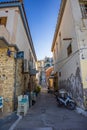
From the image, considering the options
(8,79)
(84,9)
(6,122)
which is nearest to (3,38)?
(8,79)

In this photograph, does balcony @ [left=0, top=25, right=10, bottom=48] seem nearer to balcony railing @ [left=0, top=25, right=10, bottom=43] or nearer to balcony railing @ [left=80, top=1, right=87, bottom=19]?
balcony railing @ [left=0, top=25, right=10, bottom=43]

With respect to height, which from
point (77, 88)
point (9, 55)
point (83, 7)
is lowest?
point (77, 88)

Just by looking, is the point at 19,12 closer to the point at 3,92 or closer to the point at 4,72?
the point at 4,72

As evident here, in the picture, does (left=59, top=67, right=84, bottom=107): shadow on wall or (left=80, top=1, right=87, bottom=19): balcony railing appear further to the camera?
(left=80, top=1, right=87, bottom=19): balcony railing

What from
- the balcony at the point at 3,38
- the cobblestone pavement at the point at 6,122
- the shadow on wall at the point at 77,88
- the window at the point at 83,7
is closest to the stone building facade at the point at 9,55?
the balcony at the point at 3,38

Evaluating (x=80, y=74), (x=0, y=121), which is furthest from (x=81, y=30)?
(x=0, y=121)

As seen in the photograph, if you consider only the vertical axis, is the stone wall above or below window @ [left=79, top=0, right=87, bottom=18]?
below

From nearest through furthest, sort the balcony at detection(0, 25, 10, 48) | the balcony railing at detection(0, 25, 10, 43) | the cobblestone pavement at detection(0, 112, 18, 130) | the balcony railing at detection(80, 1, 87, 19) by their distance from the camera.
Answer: the cobblestone pavement at detection(0, 112, 18, 130)
the balcony at detection(0, 25, 10, 48)
the balcony railing at detection(0, 25, 10, 43)
the balcony railing at detection(80, 1, 87, 19)

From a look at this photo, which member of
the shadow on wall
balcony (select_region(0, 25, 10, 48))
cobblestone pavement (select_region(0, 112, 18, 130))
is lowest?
cobblestone pavement (select_region(0, 112, 18, 130))

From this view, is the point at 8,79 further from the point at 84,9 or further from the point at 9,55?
the point at 84,9

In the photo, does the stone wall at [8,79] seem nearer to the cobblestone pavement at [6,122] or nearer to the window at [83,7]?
the cobblestone pavement at [6,122]

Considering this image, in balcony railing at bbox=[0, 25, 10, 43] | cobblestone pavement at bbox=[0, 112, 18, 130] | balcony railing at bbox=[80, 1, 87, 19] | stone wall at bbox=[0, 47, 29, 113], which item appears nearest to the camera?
cobblestone pavement at bbox=[0, 112, 18, 130]

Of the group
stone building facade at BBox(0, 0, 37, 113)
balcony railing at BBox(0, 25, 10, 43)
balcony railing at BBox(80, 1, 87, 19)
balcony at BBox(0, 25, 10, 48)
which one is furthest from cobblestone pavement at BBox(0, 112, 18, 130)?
balcony railing at BBox(80, 1, 87, 19)

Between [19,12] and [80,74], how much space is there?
6214mm
